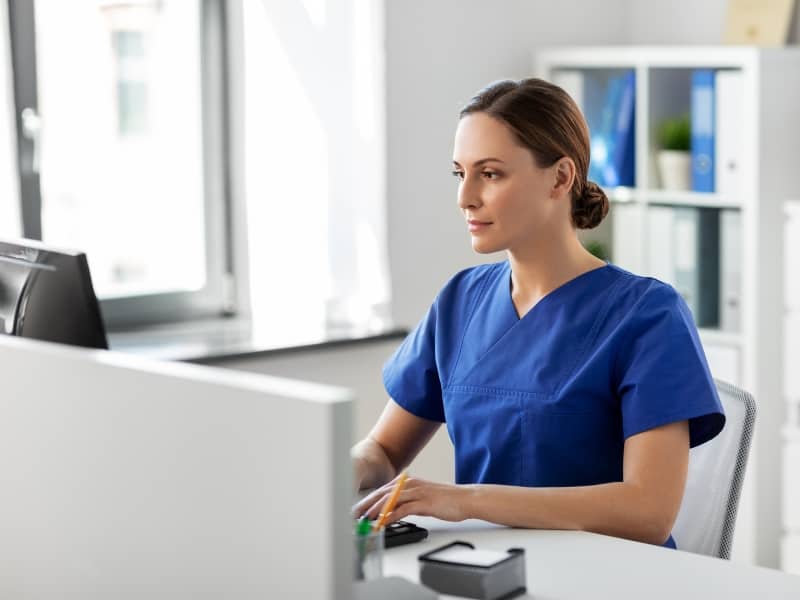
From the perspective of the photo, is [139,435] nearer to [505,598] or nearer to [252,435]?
[252,435]

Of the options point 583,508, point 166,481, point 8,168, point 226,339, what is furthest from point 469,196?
point 8,168

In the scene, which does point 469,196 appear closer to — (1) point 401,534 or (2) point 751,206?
(1) point 401,534

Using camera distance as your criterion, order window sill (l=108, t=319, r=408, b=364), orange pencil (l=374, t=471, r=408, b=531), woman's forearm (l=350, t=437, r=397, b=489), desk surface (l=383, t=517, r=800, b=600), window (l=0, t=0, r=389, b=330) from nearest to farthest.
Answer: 1. desk surface (l=383, t=517, r=800, b=600)
2. orange pencil (l=374, t=471, r=408, b=531)
3. woman's forearm (l=350, t=437, r=397, b=489)
4. window sill (l=108, t=319, r=408, b=364)
5. window (l=0, t=0, r=389, b=330)

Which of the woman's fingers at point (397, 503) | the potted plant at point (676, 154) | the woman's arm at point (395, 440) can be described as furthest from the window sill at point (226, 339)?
the woman's fingers at point (397, 503)

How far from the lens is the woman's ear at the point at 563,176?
77.9 inches

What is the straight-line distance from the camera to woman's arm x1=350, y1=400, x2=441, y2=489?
6.89 ft

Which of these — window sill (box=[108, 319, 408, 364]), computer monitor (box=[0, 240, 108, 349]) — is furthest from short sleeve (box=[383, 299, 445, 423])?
window sill (box=[108, 319, 408, 364])

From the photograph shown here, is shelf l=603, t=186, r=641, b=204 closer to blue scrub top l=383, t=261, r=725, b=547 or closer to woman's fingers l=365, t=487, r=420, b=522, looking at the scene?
blue scrub top l=383, t=261, r=725, b=547

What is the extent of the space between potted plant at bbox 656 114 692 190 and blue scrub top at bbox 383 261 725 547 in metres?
1.65

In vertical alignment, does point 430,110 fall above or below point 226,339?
above

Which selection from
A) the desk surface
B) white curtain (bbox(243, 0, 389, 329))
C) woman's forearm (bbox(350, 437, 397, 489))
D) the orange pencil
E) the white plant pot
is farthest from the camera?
the white plant pot

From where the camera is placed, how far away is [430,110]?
11.8 feet

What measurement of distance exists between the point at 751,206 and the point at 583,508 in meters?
1.82

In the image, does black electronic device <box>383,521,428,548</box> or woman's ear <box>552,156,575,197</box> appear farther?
woman's ear <box>552,156,575,197</box>
